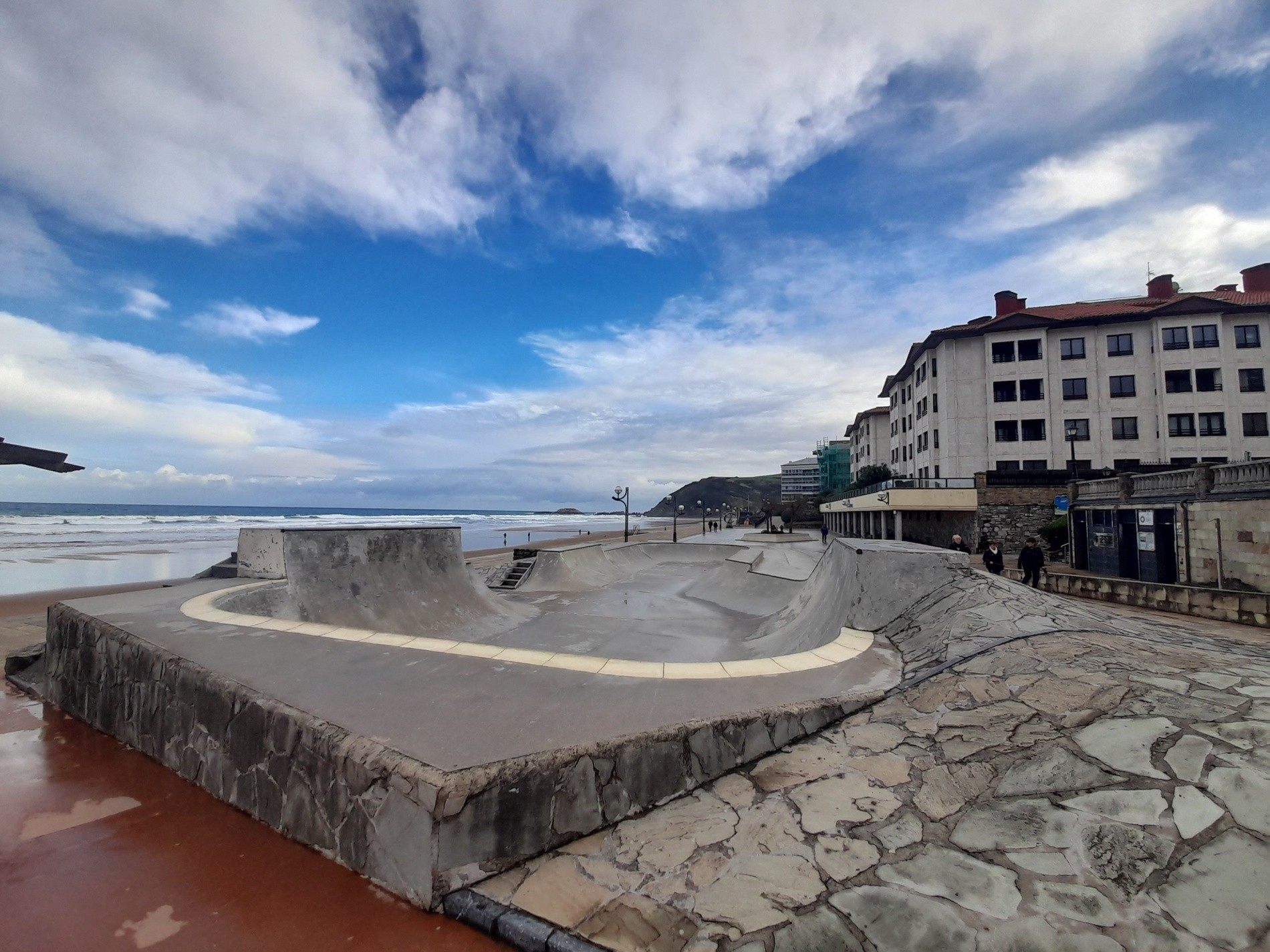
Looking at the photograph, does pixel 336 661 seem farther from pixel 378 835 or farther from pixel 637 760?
pixel 637 760

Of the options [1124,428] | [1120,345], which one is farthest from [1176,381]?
[1124,428]

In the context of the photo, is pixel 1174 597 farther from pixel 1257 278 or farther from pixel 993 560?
pixel 1257 278

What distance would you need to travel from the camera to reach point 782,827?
2.74 meters

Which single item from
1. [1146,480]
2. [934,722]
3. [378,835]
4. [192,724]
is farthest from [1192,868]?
[1146,480]

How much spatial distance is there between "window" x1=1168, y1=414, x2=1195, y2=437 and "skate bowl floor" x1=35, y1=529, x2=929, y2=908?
30.2 m

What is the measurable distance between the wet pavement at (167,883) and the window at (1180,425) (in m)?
37.5

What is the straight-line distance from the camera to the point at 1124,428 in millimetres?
27734

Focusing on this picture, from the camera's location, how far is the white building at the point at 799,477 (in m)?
116

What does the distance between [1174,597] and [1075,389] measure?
79.1ft

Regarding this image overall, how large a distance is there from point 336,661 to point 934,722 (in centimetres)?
463

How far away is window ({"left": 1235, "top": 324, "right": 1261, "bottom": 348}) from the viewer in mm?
26359

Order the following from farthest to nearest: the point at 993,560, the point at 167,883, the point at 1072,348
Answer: the point at 1072,348 → the point at 993,560 → the point at 167,883

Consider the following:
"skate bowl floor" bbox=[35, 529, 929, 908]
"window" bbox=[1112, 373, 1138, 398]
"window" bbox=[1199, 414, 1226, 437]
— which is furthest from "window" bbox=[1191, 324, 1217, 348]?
"skate bowl floor" bbox=[35, 529, 929, 908]

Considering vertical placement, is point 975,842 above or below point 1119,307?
below
